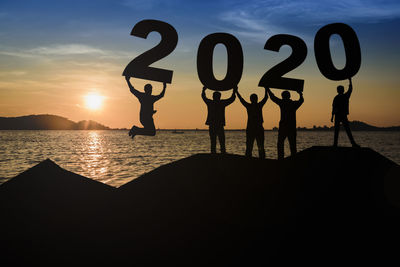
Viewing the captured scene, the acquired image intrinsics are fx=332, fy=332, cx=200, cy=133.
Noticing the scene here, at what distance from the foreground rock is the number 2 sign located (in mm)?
2753

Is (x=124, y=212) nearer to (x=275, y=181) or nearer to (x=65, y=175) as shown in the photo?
(x=65, y=175)

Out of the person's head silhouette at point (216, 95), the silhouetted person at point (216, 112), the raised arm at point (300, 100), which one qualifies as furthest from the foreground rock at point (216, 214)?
the person's head silhouette at point (216, 95)

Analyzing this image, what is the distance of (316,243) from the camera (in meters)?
7.39

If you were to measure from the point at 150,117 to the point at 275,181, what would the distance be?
15.0 feet

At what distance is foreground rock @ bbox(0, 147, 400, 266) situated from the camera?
24.1 ft

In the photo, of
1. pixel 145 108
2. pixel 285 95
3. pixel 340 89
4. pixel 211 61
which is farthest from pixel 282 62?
pixel 145 108

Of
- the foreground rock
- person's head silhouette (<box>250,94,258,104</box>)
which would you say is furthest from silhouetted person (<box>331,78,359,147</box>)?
person's head silhouette (<box>250,94,258,104</box>)

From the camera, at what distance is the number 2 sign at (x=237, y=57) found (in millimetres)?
10914

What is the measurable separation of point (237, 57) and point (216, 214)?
5589mm

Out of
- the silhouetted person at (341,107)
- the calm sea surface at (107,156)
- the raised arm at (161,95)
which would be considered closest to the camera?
the raised arm at (161,95)

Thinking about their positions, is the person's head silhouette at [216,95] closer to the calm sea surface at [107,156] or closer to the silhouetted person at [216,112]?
the silhouetted person at [216,112]

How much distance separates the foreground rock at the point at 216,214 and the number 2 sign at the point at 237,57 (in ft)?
9.03

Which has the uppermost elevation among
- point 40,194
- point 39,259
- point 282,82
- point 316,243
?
point 282,82

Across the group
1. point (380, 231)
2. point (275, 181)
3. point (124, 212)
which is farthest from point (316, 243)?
point (124, 212)
